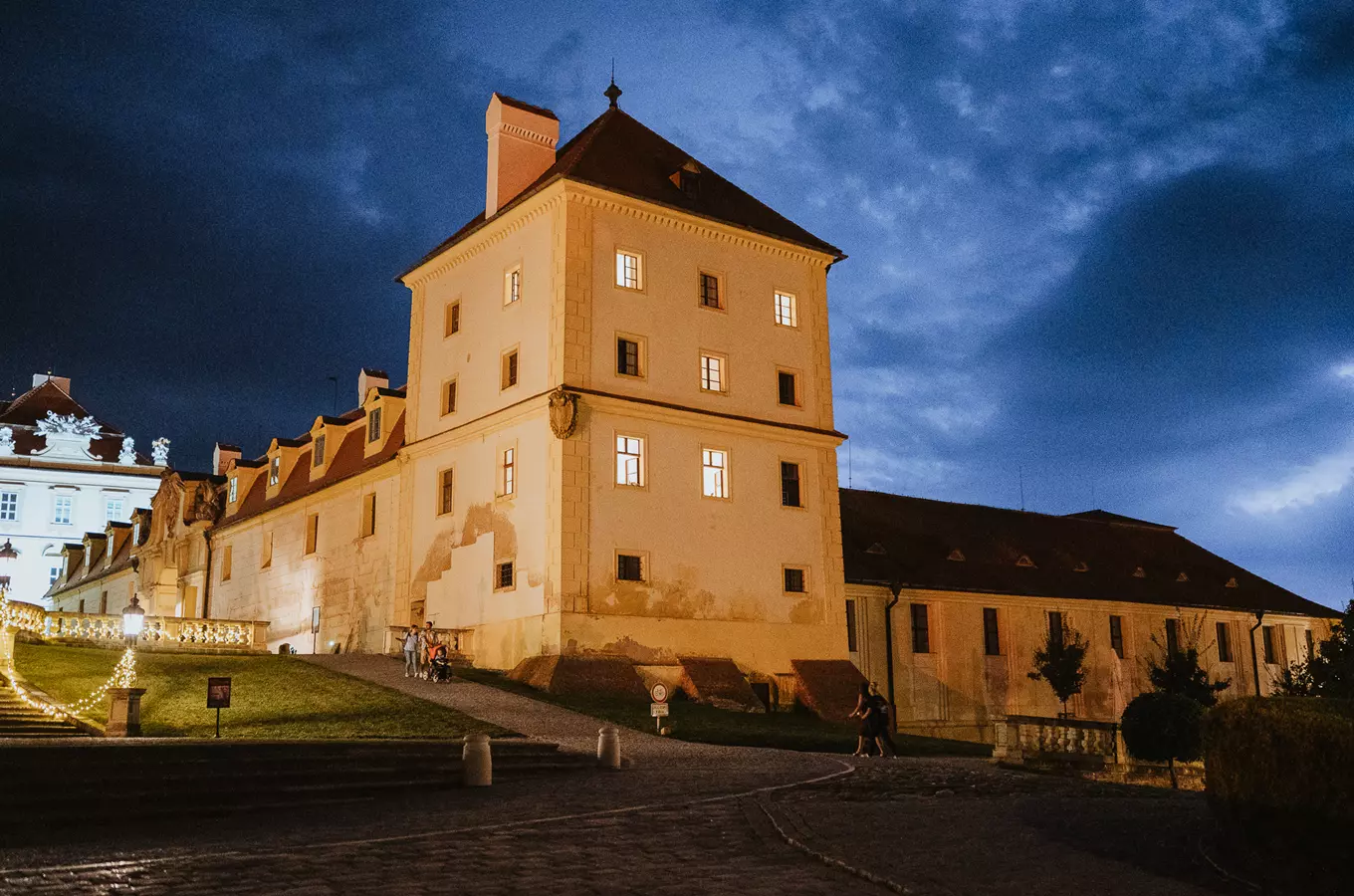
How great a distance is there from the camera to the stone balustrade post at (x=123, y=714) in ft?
76.6

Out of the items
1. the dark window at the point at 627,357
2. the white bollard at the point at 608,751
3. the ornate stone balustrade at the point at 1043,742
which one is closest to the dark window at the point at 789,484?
the dark window at the point at 627,357

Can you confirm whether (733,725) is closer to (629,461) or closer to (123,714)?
(629,461)

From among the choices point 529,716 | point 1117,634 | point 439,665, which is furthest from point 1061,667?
point 529,716

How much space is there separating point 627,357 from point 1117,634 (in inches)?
1154

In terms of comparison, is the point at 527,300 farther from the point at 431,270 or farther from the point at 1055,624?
the point at 1055,624

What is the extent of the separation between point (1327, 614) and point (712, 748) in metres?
48.3

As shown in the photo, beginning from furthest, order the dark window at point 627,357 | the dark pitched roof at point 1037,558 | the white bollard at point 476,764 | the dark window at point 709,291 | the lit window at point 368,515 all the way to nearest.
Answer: the dark pitched roof at point 1037,558 < the lit window at point 368,515 < the dark window at point 709,291 < the dark window at point 627,357 < the white bollard at point 476,764

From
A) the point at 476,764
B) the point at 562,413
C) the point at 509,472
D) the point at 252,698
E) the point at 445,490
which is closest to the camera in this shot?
the point at 476,764

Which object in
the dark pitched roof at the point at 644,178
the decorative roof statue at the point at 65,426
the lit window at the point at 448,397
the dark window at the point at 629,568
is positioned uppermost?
the decorative roof statue at the point at 65,426

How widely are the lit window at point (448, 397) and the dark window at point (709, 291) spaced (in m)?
8.34

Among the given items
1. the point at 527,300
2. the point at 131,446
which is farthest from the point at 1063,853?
the point at 131,446

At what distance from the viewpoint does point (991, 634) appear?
50500mm

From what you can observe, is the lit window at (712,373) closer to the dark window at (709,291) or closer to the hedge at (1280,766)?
the dark window at (709,291)

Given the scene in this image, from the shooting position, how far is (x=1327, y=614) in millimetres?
61688
